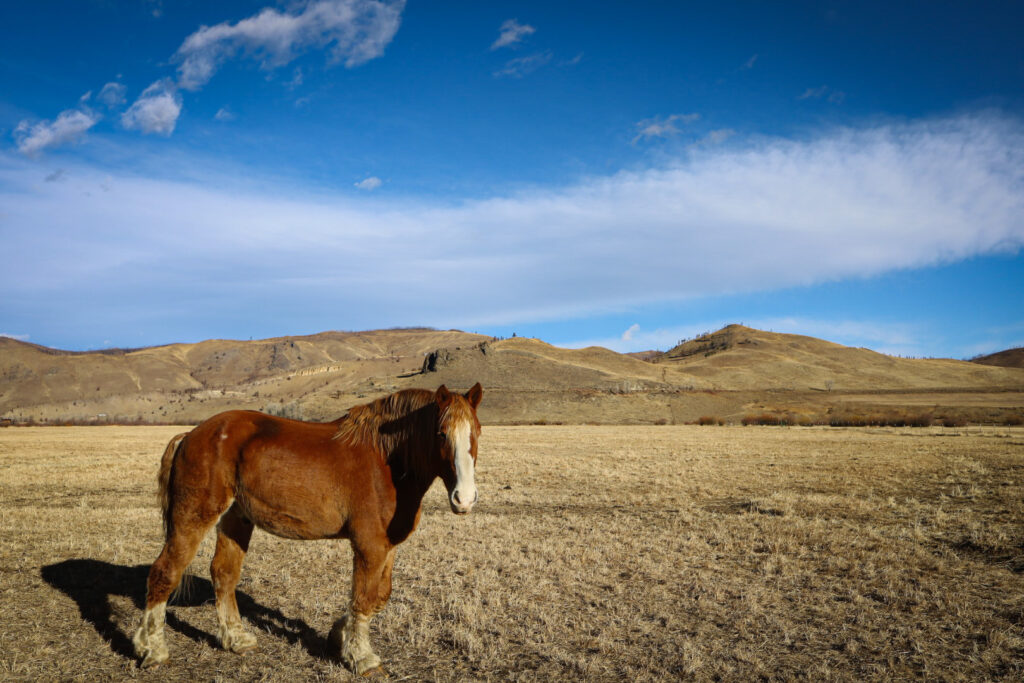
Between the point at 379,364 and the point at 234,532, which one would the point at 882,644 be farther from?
the point at 379,364

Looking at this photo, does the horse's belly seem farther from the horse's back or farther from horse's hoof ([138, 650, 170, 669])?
horse's hoof ([138, 650, 170, 669])

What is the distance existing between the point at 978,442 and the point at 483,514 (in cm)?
2521

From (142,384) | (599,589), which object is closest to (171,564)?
(599,589)

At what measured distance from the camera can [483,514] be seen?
12.7 m

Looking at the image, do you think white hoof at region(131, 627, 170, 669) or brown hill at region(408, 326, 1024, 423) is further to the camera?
brown hill at region(408, 326, 1024, 423)

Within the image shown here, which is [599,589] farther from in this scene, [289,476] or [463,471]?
[289,476]

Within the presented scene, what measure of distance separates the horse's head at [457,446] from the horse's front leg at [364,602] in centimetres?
Result: 102

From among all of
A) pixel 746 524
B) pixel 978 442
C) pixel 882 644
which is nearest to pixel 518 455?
pixel 746 524

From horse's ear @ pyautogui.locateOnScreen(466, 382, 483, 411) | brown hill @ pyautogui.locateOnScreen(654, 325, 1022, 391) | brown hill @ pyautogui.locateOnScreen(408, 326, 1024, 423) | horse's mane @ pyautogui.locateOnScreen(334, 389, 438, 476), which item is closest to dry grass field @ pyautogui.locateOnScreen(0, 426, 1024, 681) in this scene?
horse's mane @ pyautogui.locateOnScreen(334, 389, 438, 476)

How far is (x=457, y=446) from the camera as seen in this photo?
4.93 meters

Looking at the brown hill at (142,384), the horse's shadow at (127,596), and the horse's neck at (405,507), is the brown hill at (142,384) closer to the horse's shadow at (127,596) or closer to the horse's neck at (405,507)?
the horse's shadow at (127,596)

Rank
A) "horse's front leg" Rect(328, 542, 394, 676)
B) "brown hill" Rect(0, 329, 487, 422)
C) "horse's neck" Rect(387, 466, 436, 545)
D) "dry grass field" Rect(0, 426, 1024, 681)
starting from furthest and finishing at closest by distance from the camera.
Answer: "brown hill" Rect(0, 329, 487, 422), "dry grass field" Rect(0, 426, 1024, 681), "horse's neck" Rect(387, 466, 436, 545), "horse's front leg" Rect(328, 542, 394, 676)

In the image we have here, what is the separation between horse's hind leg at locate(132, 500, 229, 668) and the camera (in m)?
5.46

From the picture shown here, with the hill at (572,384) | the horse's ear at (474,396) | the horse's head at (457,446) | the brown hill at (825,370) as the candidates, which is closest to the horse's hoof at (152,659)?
the horse's head at (457,446)
